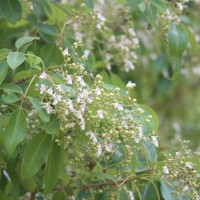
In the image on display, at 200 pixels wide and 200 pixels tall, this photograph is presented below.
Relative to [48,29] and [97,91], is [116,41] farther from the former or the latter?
[97,91]

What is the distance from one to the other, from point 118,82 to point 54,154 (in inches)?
37.5

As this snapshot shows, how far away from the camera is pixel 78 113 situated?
1780mm

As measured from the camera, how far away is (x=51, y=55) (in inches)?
96.1

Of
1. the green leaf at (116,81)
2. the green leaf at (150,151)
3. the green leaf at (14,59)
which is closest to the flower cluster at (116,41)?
the green leaf at (116,81)

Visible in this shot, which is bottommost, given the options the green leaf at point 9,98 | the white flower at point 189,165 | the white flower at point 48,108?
the white flower at point 189,165

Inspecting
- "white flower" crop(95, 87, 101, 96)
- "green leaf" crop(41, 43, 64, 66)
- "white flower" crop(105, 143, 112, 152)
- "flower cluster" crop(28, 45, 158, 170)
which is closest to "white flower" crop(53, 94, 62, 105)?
"flower cluster" crop(28, 45, 158, 170)

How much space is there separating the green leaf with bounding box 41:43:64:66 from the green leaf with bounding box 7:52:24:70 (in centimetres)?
55

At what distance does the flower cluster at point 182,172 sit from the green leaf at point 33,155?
0.44 meters

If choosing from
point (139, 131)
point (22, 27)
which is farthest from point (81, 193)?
point (22, 27)

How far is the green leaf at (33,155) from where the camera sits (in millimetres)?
1914

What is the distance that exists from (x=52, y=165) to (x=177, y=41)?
84 centimetres

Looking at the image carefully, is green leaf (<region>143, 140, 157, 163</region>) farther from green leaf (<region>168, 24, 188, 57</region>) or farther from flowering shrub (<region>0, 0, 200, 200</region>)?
green leaf (<region>168, 24, 188, 57</region>)

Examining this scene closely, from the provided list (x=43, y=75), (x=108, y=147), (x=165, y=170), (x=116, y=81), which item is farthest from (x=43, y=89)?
(x=116, y=81)

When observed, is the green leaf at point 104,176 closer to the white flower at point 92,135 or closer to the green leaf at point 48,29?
the white flower at point 92,135
